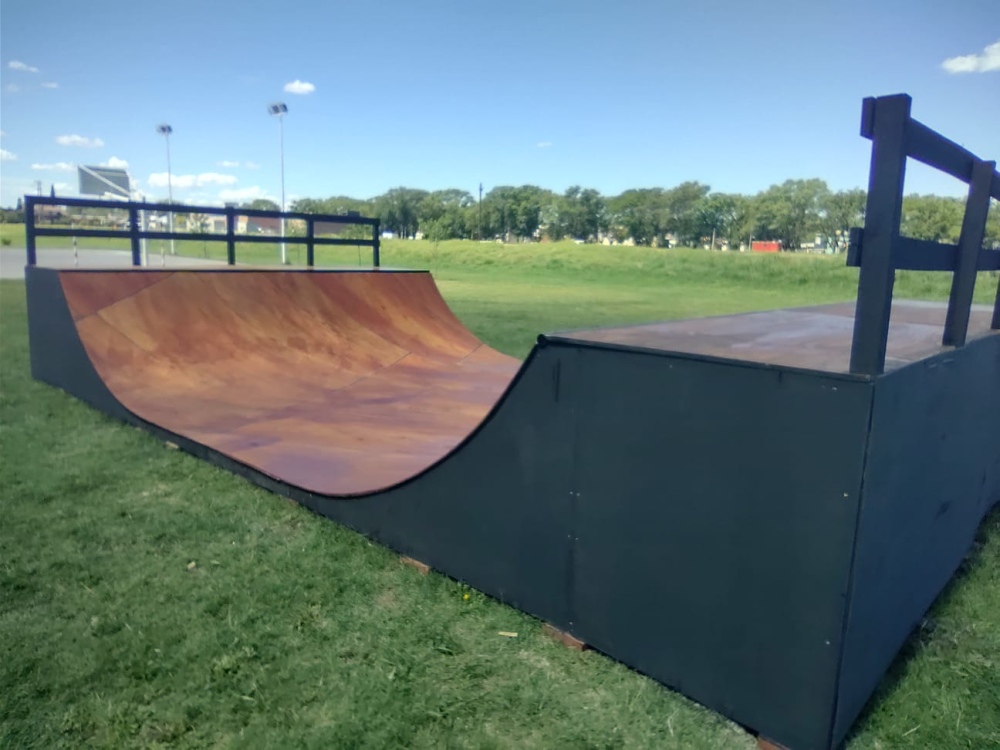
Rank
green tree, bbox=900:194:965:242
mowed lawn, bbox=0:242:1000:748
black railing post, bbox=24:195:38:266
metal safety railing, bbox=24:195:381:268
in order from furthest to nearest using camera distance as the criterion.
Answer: green tree, bbox=900:194:965:242
metal safety railing, bbox=24:195:381:268
black railing post, bbox=24:195:38:266
mowed lawn, bbox=0:242:1000:748

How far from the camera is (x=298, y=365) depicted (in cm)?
704

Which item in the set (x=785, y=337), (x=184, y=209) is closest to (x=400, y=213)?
(x=184, y=209)

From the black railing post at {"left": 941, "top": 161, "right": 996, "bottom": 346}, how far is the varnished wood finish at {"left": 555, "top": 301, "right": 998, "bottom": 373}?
97 mm

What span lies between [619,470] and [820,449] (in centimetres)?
67

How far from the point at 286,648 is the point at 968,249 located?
9.26 feet

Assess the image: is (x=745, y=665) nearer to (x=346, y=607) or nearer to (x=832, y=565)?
(x=832, y=565)

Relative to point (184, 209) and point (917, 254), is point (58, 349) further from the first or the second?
point (917, 254)

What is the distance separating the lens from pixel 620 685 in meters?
2.46

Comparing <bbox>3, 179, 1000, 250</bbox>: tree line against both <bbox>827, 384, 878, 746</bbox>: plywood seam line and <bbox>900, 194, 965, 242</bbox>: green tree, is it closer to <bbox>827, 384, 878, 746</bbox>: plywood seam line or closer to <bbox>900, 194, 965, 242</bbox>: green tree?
<bbox>900, 194, 965, 242</bbox>: green tree

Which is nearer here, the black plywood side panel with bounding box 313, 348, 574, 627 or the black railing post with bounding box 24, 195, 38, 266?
the black plywood side panel with bounding box 313, 348, 574, 627

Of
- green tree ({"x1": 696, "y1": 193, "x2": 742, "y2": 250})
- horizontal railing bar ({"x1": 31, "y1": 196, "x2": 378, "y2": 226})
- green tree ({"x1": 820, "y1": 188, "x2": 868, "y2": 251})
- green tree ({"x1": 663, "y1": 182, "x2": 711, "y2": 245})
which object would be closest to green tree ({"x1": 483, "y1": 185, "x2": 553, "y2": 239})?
green tree ({"x1": 663, "y1": 182, "x2": 711, "y2": 245})

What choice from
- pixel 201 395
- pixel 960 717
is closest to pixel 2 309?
pixel 201 395

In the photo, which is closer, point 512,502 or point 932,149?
point 932,149

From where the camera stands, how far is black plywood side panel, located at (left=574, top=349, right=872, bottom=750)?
2.00m
